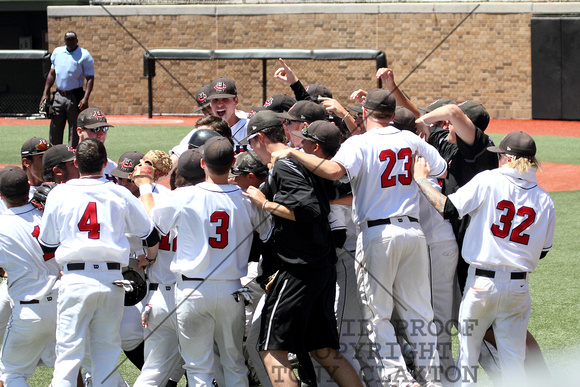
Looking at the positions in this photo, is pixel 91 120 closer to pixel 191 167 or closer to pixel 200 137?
pixel 200 137

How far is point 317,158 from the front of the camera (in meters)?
4.46

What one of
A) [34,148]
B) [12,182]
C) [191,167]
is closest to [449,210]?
[191,167]

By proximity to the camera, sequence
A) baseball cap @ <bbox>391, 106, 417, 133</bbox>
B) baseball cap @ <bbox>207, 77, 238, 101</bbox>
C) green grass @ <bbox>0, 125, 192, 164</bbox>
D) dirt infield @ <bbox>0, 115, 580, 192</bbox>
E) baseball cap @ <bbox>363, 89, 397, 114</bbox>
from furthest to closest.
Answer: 1. dirt infield @ <bbox>0, 115, 580, 192</bbox>
2. green grass @ <bbox>0, 125, 192, 164</bbox>
3. baseball cap @ <bbox>207, 77, 238, 101</bbox>
4. baseball cap @ <bbox>391, 106, 417, 133</bbox>
5. baseball cap @ <bbox>363, 89, 397, 114</bbox>

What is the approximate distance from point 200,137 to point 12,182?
51.2 inches

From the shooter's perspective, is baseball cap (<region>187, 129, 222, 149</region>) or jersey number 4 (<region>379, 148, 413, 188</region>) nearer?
jersey number 4 (<region>379, 148, 413, 188</region>)

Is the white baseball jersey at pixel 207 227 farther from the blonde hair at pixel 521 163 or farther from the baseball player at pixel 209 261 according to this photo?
the blonde hair at pixel 521 163

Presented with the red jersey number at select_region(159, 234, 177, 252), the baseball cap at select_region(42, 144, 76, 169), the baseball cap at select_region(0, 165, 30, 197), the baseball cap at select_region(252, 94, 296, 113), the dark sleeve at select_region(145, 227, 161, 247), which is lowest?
the red jersey number at select_region(159, 234, 177, 252)

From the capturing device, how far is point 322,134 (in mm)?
4680

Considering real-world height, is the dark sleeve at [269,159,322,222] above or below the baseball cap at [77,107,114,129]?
below

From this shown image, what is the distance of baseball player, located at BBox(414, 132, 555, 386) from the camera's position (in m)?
4.46

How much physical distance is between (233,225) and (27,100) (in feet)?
64.4

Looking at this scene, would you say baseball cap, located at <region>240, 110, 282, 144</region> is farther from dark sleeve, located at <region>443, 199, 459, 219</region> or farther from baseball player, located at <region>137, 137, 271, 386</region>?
dark sleeve, located at <region>443, 199, 459, 219</region>

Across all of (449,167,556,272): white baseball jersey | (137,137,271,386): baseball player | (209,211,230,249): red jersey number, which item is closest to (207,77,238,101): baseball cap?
(137,137,271,386): baseball player

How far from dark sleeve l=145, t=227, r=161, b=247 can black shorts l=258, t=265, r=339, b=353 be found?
29.5 inches
